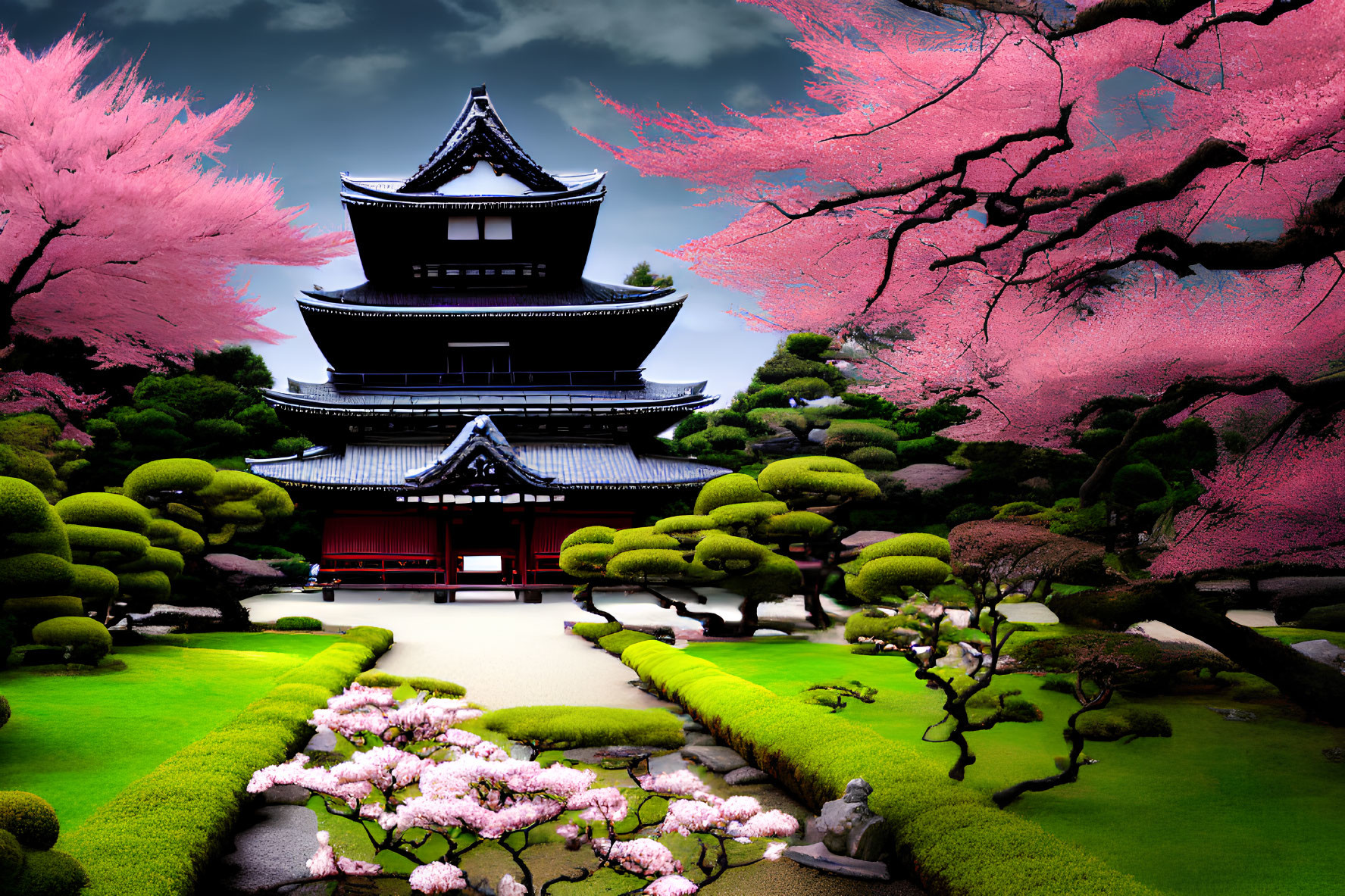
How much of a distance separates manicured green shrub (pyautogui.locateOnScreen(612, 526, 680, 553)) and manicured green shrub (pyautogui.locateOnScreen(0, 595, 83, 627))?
265 inches

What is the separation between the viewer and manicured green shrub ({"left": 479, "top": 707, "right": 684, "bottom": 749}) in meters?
6.27

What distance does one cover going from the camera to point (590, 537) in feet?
43.2

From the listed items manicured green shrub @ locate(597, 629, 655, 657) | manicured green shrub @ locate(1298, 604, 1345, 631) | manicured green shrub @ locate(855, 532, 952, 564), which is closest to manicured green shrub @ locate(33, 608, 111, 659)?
manicured green shrub @ locate(597, 629, 655, 657)

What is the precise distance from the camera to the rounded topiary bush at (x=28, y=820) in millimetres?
3066

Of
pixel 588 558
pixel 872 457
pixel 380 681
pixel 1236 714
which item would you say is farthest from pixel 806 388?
pixel 380 681

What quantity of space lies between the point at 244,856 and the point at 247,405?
2816cm

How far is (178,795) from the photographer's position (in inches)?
174

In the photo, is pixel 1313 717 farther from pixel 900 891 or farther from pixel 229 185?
pixel 229 185

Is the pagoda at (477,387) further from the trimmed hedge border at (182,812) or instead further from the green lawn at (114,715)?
the trimmed hedge border at (182,812)

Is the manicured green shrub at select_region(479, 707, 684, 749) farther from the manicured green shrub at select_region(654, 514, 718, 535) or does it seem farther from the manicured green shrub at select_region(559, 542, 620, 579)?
the manicured green shrub at select_region(654, 514, 718, 535)

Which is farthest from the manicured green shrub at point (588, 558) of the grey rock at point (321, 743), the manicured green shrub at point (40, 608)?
the manicured green shrub at point (40, 608)

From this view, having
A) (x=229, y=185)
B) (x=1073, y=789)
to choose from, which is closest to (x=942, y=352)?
(x=1073, y=789)

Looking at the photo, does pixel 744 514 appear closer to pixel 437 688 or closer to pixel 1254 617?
pixel 437 688

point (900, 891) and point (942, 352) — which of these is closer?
point (900, 891)
